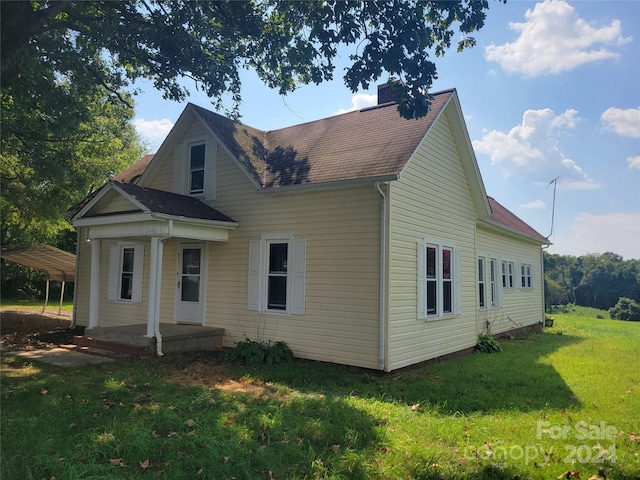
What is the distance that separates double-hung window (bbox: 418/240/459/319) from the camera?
9389 mm

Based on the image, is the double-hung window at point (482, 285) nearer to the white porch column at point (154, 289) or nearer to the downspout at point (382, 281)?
the downspout at point (382, 281)

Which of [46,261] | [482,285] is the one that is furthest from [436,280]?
[46,261]

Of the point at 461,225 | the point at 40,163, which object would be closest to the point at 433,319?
the point at 461,225

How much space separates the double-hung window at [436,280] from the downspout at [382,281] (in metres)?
1.35

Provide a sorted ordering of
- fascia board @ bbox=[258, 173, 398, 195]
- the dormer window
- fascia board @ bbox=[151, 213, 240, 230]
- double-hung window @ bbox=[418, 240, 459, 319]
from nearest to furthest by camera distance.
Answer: fascia board @ bbox=[258, 173, 398, 195] → fascia board @ bbox=[151, 213, 240, 230] → double-hung window @ bbox=[418, 240, 459, 319] → the dormer window

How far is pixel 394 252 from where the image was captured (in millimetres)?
8500

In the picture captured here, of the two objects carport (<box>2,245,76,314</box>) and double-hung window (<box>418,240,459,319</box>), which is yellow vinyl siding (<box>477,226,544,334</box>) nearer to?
double-hung window (<box>418,240,459,319</box>)

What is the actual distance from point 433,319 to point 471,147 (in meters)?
4.63

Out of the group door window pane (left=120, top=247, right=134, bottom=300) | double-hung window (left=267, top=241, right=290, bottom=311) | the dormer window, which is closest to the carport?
door window pane (left=120, top=247, right=134, bottom=300)

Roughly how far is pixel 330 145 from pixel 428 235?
3.19 m

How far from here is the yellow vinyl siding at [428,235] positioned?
8.57 metres

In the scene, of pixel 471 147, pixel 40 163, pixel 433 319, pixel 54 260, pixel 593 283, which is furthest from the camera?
pixel 593 283

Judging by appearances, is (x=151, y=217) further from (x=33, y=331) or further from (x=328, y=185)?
(x=33, y=331)

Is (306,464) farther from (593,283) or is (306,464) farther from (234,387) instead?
(593,283)
